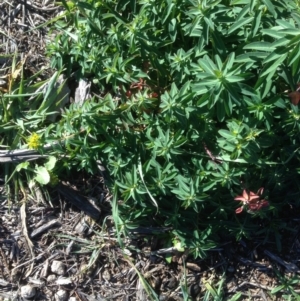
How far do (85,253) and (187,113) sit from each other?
1342 millimetres

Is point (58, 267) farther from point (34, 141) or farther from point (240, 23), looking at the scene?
point (240, 23)

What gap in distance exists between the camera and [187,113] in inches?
123

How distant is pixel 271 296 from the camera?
3768 mm

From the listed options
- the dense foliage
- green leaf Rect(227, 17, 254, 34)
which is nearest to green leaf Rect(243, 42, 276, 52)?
the dense foliage

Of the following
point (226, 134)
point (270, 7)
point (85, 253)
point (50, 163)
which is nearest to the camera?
point (270, 7)

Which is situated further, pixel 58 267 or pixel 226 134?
pixel 58 267

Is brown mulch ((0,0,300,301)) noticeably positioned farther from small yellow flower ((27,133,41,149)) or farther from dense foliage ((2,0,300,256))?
small yellow flower ((27,133,41,149))

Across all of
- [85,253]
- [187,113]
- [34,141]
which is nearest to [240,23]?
[187,113]

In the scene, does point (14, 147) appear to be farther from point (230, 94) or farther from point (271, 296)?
point (271, 296)

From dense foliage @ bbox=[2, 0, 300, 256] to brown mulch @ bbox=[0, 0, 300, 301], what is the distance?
18 centimetres

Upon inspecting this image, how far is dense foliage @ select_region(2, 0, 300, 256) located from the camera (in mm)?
2945

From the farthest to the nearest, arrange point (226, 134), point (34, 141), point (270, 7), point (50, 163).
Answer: point (50, 163) → point (34, 141) → point (226, 134) → point (270, 7)

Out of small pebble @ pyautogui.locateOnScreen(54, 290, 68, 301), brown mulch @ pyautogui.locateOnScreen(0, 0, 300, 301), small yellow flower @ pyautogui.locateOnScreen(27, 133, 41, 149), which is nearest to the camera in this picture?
small yellow flower @ pyautogui.locateOnScreen(27, 133, 41, 149)

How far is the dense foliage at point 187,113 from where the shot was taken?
9.66 ft
